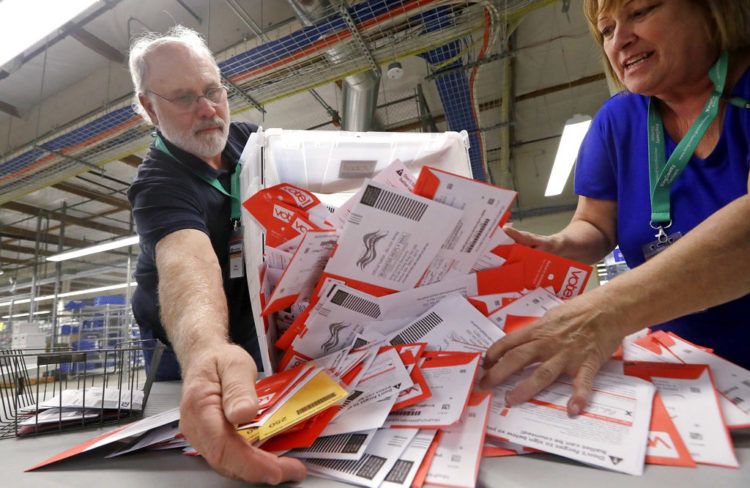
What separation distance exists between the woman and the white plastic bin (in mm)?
287

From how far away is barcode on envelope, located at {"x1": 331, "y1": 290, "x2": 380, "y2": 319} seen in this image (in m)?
0.60

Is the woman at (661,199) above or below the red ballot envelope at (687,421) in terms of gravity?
above

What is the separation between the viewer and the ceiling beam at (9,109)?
4570 mm

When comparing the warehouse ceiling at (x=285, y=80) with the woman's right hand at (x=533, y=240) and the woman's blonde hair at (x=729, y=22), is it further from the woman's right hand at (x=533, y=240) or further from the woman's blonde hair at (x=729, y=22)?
the woman's right hand at (x=533, y=240)

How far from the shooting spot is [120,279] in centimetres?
1223

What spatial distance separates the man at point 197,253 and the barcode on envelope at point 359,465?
0.10ft

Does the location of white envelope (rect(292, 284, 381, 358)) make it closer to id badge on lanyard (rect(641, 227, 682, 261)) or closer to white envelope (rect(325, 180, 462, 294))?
white envelope (rect(325, 180, 462, 294))

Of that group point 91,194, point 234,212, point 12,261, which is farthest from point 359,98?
point 12,261

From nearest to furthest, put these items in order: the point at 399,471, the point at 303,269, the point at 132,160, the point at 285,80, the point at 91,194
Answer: the point at 399,471, the point at 303,269, the point at 285,80, the point at 132,160, the point at 91,194

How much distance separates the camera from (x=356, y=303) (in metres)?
0.61

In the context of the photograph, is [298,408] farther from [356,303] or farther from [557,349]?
[557,349]

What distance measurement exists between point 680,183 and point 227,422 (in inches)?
34.3

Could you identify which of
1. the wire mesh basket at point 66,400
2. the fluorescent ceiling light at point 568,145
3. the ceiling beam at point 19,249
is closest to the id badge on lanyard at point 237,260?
the wire mesh basket at point 66,400

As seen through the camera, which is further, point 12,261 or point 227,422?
point 12,261
